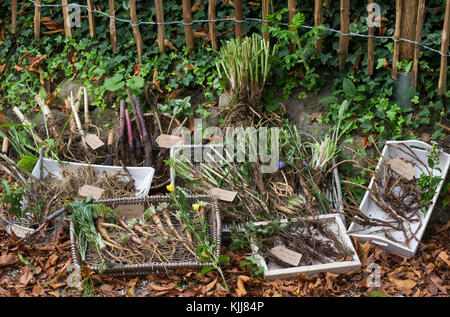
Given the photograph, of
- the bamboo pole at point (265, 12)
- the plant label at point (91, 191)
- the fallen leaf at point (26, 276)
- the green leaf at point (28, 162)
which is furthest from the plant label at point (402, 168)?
the green leaf at point (28, 162)

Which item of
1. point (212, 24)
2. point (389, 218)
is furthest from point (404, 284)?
point (212, 24)

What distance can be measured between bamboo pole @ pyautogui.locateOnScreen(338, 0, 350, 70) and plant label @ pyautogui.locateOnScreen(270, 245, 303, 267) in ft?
4.47

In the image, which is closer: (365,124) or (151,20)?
(365,124)

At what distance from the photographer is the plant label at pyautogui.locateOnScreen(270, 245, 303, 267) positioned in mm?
2623

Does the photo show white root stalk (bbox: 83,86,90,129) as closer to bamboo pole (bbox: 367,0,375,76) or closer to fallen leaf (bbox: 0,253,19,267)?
fallen leaf (bbox: 0,253,19,267)

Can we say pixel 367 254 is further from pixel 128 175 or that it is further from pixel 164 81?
pixel 164 81

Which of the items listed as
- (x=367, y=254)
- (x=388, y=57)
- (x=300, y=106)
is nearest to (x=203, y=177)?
(x=300, y=106)

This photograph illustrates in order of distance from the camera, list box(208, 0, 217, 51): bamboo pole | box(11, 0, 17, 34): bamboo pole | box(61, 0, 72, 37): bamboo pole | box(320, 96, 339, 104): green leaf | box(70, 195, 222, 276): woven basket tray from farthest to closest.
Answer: box(11, 0, 17, 34): bamboo pole, box(61, 0, 72, 37): bamboo pole, box(208, 0, 217, 51): bamboo pole, box(320, 96, 339, 104): green leaf, box(70, 195, 222, 276): woven basket tray

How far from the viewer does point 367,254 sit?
2746 millimetres

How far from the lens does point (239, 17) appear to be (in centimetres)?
347

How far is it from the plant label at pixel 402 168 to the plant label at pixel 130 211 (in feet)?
4.95

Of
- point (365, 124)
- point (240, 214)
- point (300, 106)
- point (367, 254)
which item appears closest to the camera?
→ point (367, 254)

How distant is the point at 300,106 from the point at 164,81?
1.02m

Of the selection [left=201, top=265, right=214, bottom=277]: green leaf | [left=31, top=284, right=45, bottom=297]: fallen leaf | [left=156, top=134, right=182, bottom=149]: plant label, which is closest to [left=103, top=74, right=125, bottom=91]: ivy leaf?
[left=156, top=134, right=182, bottom=149]: plant label
